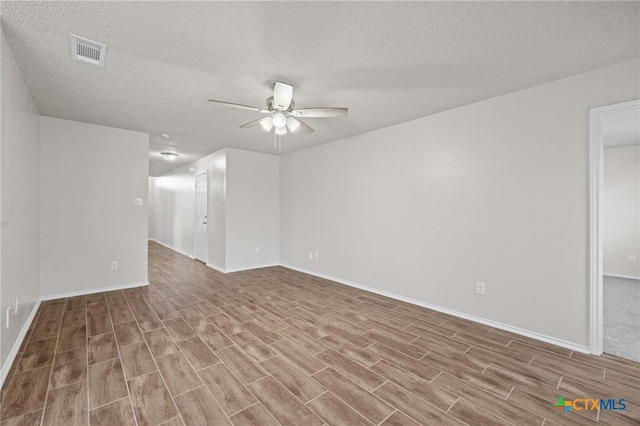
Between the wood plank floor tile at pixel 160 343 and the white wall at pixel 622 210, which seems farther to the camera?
the white wall at pixel 622 210

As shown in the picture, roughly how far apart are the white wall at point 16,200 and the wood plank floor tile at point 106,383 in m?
0.57

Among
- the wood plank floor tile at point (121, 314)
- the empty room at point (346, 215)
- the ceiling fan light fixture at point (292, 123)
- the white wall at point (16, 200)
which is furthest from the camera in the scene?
the wood plank floor tile at point (121, 314)

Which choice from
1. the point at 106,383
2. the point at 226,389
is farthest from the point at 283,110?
the point at 106,383

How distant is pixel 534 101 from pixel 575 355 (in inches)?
93.4

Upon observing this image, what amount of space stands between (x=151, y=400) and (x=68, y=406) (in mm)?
487

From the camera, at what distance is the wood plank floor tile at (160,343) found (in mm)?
2289

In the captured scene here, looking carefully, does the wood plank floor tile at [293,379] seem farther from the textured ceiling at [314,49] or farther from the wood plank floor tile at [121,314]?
the textured ceiling at [314,49]

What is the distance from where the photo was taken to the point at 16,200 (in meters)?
2.34

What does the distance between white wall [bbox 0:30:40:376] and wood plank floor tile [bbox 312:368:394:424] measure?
2291mm

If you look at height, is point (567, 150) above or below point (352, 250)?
above

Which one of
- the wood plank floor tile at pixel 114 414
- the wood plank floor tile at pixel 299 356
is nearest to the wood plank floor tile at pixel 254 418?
the wood plank floor tile at pixel 299 356

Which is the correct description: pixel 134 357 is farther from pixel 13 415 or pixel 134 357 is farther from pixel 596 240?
pixel 596 240

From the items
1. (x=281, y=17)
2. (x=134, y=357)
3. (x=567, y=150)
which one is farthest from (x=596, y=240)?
(x=134, y=357)

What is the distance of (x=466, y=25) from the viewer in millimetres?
1762
